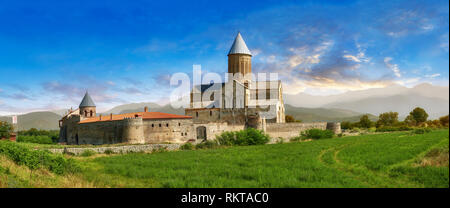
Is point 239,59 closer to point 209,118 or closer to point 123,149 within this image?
point 209,118

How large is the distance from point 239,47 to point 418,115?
3167 centimetres

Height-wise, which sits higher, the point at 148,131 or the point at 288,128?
the point at 288,128

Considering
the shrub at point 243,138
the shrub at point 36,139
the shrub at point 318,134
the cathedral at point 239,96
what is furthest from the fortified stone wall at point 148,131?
the shrub at point 36,139

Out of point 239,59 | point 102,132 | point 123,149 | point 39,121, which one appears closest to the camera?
point 123,149

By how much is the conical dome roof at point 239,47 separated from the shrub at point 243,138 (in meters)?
17.3

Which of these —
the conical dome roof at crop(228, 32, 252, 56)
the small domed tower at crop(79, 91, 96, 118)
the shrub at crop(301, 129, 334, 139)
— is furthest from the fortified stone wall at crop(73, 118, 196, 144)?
the conical dome roof at crop(228, 32, 252, 56)

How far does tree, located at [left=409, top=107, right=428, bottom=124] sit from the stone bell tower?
28604mm

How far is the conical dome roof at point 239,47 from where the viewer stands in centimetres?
4669

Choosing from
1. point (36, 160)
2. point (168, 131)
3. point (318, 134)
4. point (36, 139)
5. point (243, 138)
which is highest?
point (168, 131)

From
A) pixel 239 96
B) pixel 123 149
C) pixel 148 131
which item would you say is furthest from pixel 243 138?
pixel 239 96

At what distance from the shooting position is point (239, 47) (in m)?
47.0

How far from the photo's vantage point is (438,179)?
345 inches

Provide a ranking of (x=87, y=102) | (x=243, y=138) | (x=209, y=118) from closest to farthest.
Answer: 1. (x=243, y=138)
2. (x=209, y=118)
3. (x=87, y=102)

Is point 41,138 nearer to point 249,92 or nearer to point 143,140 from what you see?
point 143,140
